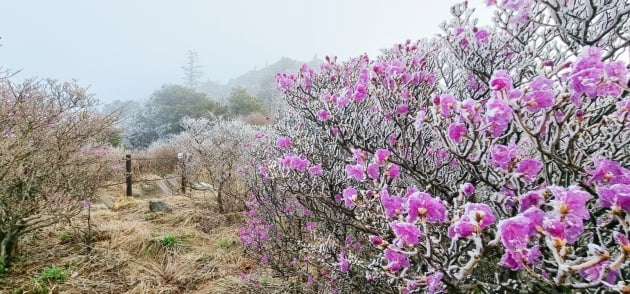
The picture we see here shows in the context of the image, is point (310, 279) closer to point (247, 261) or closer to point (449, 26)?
point (247, 261)

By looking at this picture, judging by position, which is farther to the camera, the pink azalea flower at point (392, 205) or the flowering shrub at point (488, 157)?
the pink azalea flower at point (392, 205)

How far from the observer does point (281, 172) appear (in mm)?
1926

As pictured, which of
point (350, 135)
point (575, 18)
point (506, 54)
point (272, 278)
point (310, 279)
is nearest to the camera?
point (575, 18)

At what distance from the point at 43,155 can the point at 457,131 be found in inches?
168

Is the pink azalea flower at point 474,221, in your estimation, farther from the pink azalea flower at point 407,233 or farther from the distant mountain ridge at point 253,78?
the distant mountain ridge at point 253,78

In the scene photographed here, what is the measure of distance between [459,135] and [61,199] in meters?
4.20

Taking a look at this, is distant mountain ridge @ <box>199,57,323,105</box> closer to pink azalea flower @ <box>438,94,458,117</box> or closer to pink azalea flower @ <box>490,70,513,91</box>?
pink azalea flower @ <box>438,94,458,117</box>

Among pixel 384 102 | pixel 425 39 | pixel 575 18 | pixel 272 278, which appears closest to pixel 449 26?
pixel 384 102

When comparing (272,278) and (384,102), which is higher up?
(384,102)

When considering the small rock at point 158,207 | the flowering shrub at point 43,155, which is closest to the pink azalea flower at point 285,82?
the flowering shrub at point 43,155

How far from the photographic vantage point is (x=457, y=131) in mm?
1063

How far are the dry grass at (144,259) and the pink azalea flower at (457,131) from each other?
2464 mm

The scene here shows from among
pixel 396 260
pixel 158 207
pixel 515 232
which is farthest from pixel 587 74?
pixel 158 207

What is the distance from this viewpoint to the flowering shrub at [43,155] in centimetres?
330
